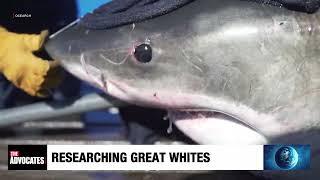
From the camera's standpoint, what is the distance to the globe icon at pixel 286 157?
1903 mm

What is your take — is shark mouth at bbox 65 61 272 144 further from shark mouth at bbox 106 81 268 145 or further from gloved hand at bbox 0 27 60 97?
gloved hand at bbox 0 27 60 97

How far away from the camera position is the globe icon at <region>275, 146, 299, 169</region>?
190 centimetres

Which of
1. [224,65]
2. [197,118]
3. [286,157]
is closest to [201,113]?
[197,118]

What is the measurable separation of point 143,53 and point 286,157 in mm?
627

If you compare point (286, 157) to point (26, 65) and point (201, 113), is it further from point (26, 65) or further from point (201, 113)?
point (26, 65)

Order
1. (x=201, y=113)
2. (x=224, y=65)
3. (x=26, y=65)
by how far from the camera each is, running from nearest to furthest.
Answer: (x=224, y=65), (x=201, y=113), (x=26, y=65)

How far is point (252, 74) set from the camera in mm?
1736

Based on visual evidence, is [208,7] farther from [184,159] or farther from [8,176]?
[8,176]

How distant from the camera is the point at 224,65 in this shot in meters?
1.74

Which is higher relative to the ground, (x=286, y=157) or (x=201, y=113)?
(x=201, y=113)

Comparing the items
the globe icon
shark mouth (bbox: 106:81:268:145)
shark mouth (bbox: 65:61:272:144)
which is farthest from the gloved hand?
the globe icon

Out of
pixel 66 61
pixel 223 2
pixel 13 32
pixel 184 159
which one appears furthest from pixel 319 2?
pixel 13 32

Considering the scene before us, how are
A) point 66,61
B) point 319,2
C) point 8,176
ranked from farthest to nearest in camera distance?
1. point 8,176
2. point 66,61
3. point 319,2

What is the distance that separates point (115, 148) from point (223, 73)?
1.63ft
